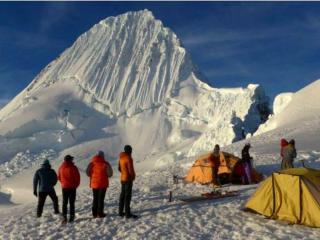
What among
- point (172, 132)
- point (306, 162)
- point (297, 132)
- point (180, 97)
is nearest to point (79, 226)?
point (306, 162)

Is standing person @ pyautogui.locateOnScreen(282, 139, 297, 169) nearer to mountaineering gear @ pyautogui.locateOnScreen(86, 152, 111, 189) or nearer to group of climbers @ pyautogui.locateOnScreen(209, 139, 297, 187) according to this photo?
group of climbers @ pyautogui.locateOnScreen(209, 139, 297, 187)

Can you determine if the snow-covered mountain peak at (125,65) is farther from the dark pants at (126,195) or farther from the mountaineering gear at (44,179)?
the dark pants at (126,195)

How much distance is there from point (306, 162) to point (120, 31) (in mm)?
114934

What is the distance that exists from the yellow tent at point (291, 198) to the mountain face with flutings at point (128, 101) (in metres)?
80.9

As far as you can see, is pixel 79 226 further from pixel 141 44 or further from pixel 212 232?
pixel 141 44

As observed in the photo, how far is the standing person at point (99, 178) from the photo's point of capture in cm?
1470

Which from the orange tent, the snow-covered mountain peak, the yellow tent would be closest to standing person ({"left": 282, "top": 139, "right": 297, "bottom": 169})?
the orange tent

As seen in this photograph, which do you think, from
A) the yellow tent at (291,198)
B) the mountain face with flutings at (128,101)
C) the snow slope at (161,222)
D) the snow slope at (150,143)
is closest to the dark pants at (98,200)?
the snow slope at (161,222)

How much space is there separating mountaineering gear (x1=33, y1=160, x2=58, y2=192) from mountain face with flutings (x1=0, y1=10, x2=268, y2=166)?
81121 millimetres

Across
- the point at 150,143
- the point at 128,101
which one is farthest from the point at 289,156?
the point at 128,101

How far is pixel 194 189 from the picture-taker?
2042 cm

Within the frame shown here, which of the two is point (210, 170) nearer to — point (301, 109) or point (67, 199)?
point (67, 199)

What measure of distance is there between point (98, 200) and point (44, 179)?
1.75 meters

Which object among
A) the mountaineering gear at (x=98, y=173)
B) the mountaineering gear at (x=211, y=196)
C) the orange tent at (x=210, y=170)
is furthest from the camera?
the orange tent at (x=210, y=170)
